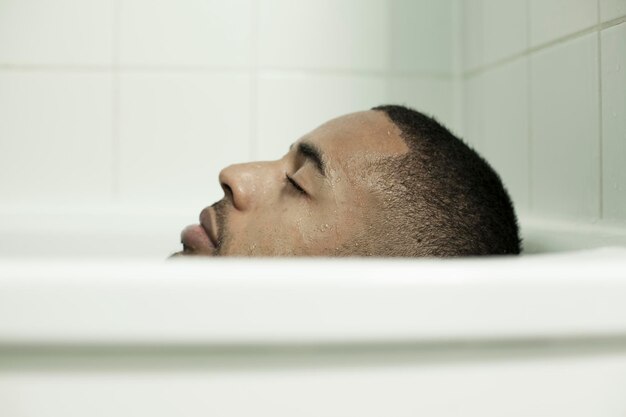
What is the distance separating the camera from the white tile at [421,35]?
143 centimetres

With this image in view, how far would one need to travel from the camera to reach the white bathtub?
34cm

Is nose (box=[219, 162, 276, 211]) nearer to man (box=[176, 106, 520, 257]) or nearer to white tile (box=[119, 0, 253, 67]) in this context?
man (box=[176, 106, 520, 257])

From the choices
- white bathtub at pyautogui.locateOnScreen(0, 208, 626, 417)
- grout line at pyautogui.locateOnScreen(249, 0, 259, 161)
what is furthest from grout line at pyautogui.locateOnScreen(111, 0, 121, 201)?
white bathtub at pyautogui.locateOnScreen(0, 208, 626, 417)

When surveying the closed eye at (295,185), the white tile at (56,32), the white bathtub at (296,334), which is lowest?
the white bathtub at (296,334)

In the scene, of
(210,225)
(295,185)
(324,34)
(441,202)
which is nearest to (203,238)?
(210,225)

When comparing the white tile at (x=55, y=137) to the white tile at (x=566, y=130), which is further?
the white tile at (x=55, y=137)

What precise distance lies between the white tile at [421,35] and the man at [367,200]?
622mm

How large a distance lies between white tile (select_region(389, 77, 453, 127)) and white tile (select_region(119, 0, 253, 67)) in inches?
13.0

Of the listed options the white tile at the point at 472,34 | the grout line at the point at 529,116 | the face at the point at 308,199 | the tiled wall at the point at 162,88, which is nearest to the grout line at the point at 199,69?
the tiled wall at the point at 162,88

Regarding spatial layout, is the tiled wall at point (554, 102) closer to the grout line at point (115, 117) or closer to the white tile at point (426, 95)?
the white tile at point (426, 95)

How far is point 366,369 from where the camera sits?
37 cm

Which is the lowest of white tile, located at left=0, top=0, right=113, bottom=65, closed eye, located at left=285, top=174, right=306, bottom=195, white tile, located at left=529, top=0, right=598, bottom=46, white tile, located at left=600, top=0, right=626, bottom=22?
closed eye, located at left=285, top=174, right=306, bottom=195

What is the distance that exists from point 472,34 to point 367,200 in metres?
0.80

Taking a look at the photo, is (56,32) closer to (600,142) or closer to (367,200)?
(367,200)
